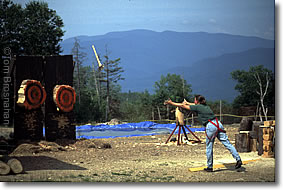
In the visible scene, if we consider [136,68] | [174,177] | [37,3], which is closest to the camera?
[174,177]

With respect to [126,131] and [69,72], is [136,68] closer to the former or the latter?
[126,131]

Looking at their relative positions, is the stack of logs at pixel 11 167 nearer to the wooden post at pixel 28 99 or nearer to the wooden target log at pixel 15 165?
the wooden target log at pixel 15 165

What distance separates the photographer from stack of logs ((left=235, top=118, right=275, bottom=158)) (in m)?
6.14

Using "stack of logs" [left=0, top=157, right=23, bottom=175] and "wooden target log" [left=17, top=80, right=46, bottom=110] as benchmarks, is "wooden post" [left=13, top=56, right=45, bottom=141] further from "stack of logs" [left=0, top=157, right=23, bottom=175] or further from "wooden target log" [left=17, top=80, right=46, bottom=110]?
"stack of logs" [left=0, top=157, right=23, bottom=175]

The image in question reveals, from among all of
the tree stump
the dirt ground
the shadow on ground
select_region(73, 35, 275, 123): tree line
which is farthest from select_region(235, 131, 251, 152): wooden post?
the tree stump

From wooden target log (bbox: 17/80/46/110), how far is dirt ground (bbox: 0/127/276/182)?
2.42ft

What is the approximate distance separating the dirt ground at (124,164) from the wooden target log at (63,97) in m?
0.71

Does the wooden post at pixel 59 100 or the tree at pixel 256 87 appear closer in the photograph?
the tree at pixel 256 87

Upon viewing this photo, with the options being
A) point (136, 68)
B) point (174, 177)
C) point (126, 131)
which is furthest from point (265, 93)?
point (136, 68)

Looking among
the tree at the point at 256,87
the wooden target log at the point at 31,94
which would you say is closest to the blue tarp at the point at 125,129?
the tree at the point at 256,87

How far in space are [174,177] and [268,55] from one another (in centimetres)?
262

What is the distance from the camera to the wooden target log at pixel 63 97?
290 inches

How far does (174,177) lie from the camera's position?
516 cm

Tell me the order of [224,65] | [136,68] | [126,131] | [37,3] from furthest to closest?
[136,68], [224,65], [126,131], [37,3]
